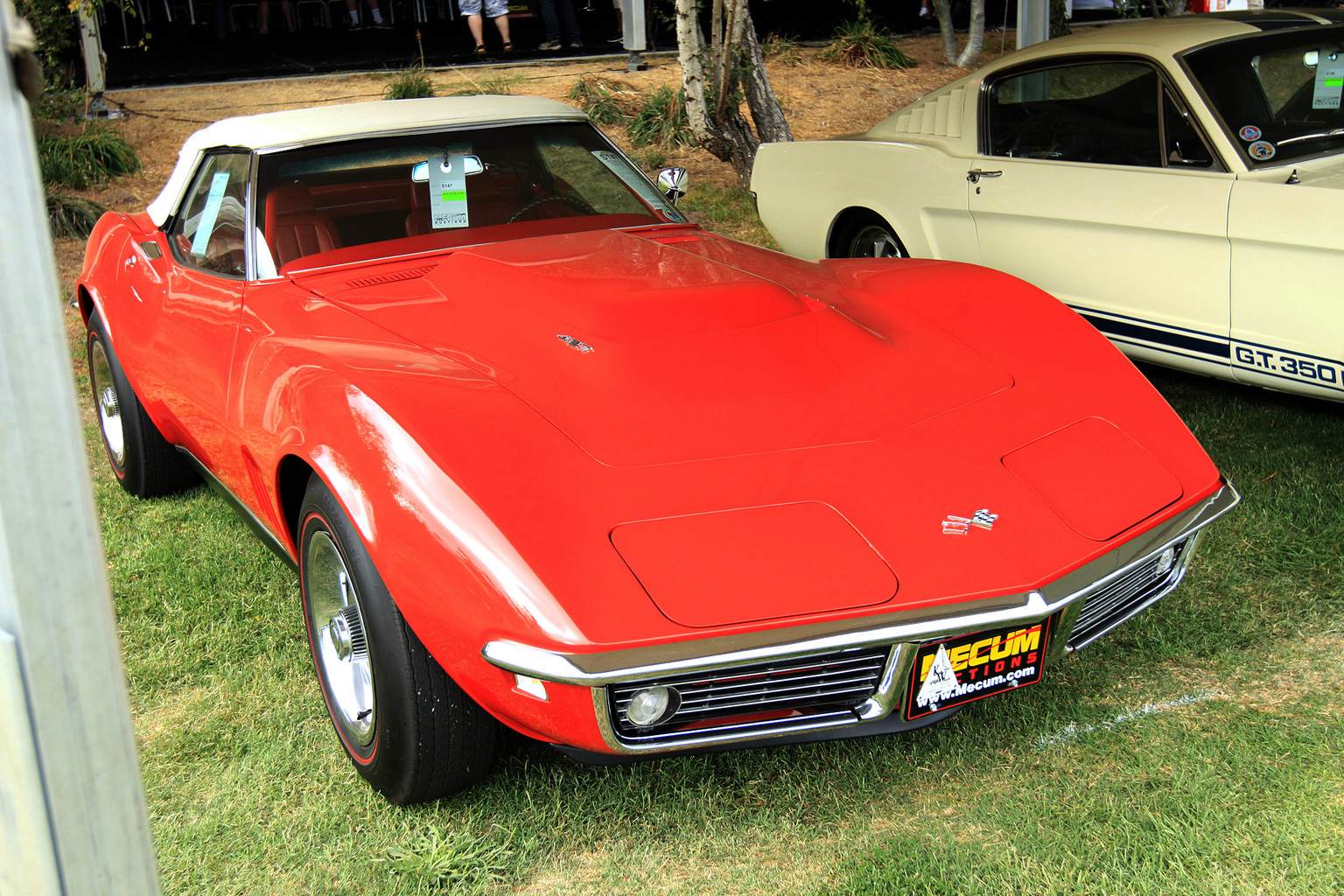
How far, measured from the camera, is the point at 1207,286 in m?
3.79

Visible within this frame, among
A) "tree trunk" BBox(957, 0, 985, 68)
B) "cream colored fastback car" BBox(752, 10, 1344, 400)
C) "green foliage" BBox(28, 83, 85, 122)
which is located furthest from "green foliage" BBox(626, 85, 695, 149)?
"green foliage" BBox(28, 83, 85, 122)

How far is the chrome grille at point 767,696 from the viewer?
188cm

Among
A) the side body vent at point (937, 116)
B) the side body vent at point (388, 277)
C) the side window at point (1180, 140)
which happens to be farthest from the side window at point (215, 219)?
the side window at point (1180, 140)

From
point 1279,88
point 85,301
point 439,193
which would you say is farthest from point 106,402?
point 1279,88

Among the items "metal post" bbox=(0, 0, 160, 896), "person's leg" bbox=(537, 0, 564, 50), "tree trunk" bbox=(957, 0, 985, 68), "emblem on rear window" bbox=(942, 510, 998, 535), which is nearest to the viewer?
"metal post" bbox=(0, 0, 160, 896)

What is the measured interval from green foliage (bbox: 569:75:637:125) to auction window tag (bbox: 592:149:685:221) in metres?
6.15

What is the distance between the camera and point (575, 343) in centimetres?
245

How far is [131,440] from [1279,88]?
14.4 ft

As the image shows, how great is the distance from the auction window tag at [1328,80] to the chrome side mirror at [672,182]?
2382 mm

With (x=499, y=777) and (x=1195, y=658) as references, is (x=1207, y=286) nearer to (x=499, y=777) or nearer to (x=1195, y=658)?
(x=1195, y=658)

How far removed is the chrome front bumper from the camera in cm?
176

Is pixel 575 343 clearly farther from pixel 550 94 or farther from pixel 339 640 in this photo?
pixel 550 94

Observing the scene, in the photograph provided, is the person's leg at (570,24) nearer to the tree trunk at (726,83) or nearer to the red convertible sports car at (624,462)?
the tree trunk at (726,83)

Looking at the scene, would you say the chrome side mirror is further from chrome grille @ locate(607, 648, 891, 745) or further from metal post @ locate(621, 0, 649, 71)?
metal post @ locate(621, 0, 649, 71)
